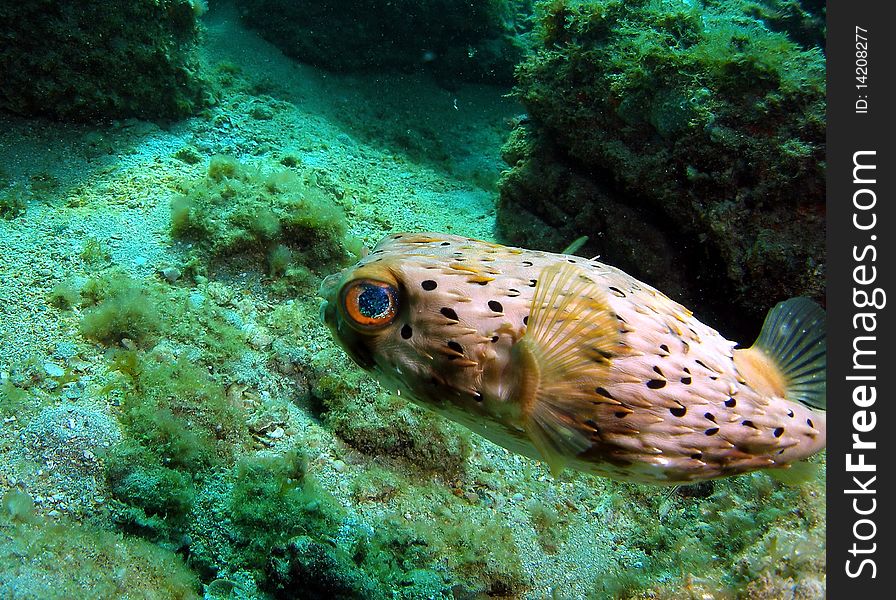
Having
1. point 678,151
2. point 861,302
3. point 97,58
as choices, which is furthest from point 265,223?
point 861,302

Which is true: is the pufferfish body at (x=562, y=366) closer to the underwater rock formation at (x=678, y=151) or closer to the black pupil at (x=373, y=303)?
the black pupil at (x=373, y=303)

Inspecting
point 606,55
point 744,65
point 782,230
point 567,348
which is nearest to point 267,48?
point 606,55

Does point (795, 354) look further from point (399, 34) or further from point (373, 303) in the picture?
point (399, 34)

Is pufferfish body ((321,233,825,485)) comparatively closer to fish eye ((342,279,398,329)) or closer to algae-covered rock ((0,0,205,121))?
fish eye ((342,279,398,329))

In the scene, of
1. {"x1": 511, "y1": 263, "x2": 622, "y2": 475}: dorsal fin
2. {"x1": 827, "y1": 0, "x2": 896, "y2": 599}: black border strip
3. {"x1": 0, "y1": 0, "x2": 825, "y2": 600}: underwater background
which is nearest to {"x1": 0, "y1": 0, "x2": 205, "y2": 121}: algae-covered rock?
{"x1": 0, "y1": 0, "x2": 825, "y2": 600}: underwater background

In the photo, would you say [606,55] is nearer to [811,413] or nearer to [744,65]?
[744,65]

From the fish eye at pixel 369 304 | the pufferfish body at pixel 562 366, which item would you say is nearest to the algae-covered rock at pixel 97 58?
the pufferfish body at pixel 562 366
